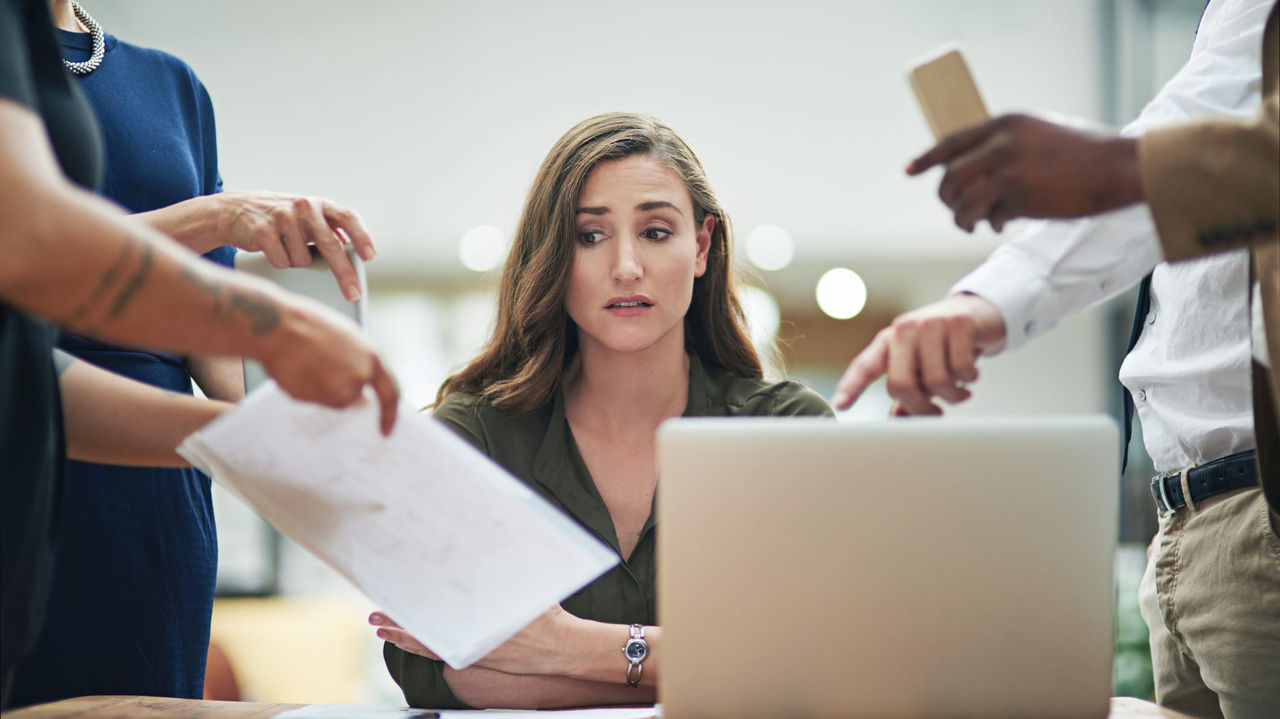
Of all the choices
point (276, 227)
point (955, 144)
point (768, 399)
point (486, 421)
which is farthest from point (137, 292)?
point (768, 399)

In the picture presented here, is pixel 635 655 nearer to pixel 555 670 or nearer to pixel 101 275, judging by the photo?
pixel 555 670

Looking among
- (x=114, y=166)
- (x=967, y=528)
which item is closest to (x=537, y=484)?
(x=114, y=166)

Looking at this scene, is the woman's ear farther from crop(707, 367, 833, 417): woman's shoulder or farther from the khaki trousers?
the khaki trousers

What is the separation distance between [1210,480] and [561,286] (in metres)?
0.97

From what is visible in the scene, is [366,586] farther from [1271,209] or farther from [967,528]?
[1271,209]

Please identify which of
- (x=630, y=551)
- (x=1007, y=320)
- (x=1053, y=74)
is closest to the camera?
(x=1007, y=320)

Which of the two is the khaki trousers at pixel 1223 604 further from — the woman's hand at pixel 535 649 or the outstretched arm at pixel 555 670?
the woman's hand at pixel 535 649

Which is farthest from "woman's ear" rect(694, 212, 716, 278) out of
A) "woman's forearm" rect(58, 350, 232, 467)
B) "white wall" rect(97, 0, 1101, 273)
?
"white wall" rect(97, 0, 1101, 273)

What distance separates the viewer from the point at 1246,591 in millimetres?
1171

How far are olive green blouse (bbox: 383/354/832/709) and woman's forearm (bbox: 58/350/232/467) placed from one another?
1.58 ft

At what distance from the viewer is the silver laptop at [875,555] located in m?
0.88

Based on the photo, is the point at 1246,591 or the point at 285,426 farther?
the point at 1246,591

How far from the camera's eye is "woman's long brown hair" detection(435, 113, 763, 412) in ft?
5.54

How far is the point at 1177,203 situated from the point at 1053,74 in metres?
4.22
